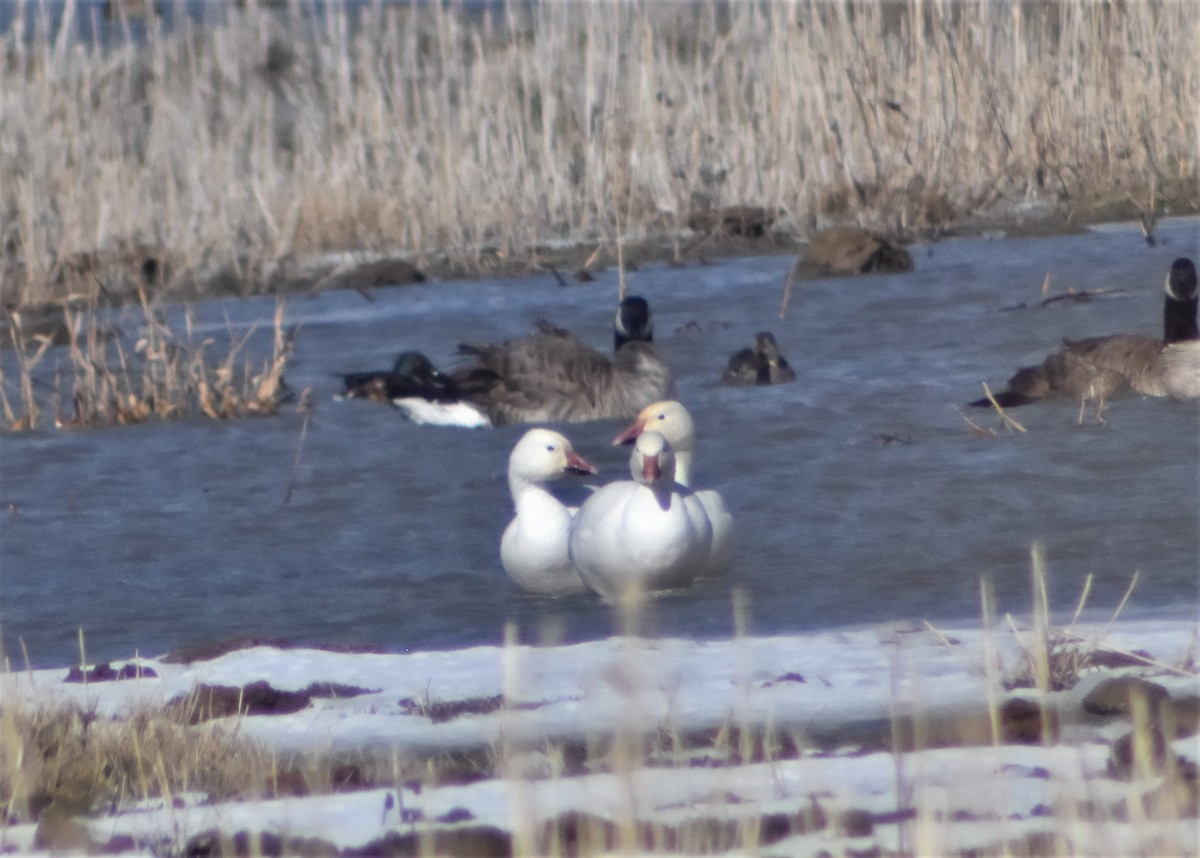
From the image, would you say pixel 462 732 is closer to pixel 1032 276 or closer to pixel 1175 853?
pixel 1175 853

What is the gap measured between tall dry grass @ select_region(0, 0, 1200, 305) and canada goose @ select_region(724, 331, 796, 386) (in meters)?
4.07

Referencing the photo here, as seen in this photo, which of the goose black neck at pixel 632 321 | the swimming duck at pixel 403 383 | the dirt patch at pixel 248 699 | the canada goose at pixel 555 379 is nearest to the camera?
the dirt patch at pixel 248 699

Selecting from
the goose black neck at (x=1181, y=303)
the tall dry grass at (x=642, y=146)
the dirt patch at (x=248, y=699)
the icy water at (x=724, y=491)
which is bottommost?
the icy water at (x=724, y=491)

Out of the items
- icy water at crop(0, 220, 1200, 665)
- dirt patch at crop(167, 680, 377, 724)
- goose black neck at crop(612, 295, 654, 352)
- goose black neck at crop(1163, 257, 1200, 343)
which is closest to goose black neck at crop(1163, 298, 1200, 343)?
goose black neck at crop(1163, 257, 1200, 343)

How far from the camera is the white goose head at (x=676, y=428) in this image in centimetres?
771

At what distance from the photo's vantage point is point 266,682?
5.07 m

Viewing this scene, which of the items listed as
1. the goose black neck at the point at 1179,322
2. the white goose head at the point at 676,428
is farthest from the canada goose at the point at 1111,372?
the white goose head at the point at 676,428

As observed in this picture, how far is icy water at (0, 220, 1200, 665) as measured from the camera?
21.8 feet

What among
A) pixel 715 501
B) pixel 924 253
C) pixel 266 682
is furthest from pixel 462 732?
pixel 924 253

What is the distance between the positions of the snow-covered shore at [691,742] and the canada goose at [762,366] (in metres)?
4.86

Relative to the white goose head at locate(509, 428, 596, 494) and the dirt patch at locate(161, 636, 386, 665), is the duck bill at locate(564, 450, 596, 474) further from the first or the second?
the dirt patch at locate(161, 636, 386, 665)

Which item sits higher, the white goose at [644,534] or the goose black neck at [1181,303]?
the goose black neck at [1181,303]

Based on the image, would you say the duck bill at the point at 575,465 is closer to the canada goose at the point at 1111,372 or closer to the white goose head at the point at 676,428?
the white goose head at the point at 676,428

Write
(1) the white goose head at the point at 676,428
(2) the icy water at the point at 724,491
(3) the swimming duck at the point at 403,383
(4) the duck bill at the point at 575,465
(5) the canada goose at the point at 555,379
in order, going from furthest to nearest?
(5) the canada goose at the point at 555,379, (3) the swimming duck at the point at 403,383, (4) the duck bill at the point at 575,465, (1) the white goose head at the point at 676,428, (2) the icy water at the point at 724,491
